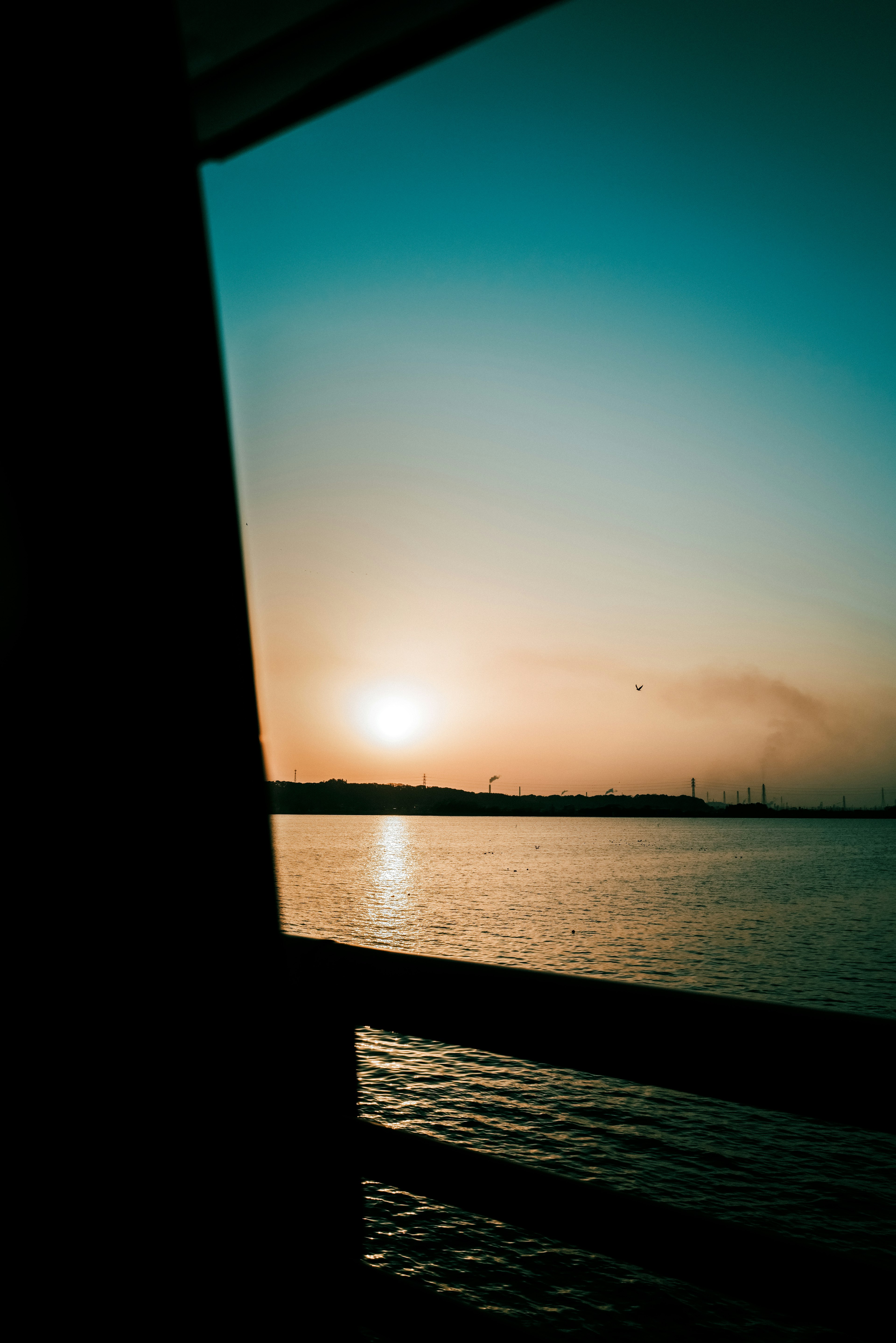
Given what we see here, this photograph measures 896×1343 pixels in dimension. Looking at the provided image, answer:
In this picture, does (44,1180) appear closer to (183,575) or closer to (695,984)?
(183,575)

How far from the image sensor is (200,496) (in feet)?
4.88

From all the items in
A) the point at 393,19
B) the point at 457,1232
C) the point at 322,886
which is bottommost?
the point at 322,886

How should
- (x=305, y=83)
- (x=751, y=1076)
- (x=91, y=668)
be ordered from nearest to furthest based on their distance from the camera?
(x=751, y=1076)
(x=91, y=668)
(x=305, y=83)

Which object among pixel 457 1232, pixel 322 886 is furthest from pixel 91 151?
pixel 322 886

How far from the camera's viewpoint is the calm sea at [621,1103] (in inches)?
303

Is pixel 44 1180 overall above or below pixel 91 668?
below

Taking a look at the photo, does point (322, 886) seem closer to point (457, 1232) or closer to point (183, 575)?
point (457, 1232)

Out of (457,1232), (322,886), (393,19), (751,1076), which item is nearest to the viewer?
(751,1076)

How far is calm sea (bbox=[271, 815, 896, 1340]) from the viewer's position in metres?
7.70

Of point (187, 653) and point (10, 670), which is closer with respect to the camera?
point (10, 670)

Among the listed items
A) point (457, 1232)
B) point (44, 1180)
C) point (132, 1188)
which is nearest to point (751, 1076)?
point (132, 1188)

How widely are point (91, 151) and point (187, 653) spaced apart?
0.91 m

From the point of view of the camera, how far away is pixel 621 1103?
1248 centimetres

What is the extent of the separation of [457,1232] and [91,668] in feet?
30.4
